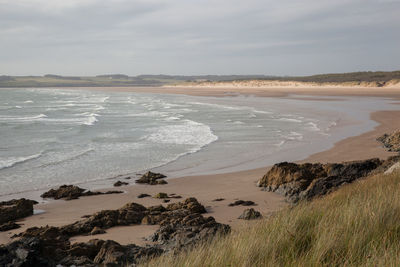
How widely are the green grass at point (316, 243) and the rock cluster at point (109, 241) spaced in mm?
696

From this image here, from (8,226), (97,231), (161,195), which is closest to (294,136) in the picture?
(161,195)

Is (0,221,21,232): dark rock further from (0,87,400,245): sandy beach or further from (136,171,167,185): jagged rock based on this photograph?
(136,171,167,185): jagged rock

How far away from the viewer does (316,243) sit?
3861 mm

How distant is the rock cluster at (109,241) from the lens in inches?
192

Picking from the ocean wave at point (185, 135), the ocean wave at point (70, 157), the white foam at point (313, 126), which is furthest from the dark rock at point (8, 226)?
the white foam at point (313, 126)

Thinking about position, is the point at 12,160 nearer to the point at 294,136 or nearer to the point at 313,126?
the point at 294,136

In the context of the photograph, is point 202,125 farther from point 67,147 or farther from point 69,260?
point 69,260

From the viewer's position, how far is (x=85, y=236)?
794 cm

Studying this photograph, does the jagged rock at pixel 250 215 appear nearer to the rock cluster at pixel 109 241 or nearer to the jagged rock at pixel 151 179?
the rock cluster at pixel 109 241

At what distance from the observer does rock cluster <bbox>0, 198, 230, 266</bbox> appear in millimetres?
4867

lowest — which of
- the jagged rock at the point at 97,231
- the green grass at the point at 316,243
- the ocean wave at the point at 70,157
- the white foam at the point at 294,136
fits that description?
the ocean wave at the point at 70,157

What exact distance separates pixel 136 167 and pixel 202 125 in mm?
14619

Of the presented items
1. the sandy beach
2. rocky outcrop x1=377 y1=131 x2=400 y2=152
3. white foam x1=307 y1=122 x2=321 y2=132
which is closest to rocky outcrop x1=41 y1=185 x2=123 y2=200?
the sandy beach

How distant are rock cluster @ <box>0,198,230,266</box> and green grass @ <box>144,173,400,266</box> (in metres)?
0.70
